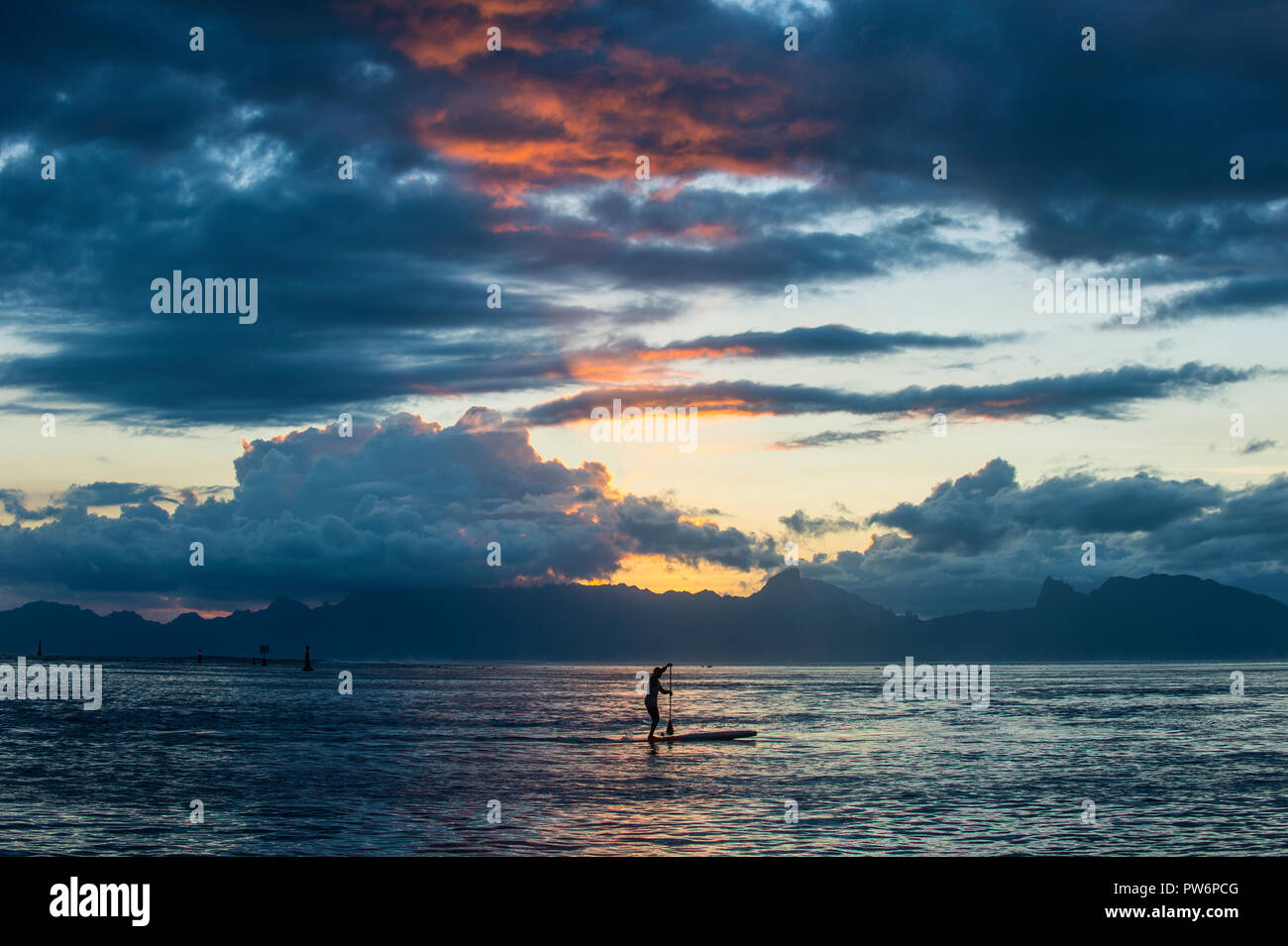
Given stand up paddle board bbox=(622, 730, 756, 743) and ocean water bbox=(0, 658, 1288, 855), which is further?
stand up paddle board bbox=(622, 730, 756, 743)

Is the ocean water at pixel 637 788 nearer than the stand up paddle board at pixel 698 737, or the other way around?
the ocean water at pixel 637 788

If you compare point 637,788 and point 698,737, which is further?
point 698,737

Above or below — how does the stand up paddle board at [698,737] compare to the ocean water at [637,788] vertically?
below

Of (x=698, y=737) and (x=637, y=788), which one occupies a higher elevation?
(x=637, y=788)

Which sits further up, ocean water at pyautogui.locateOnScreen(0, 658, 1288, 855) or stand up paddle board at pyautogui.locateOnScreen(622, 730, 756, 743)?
ocean water at pyautogui.locateOnScreen(0, 658, 1288, 855)

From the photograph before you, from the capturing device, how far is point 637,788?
27.3 m

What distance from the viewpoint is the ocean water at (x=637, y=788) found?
19859mm

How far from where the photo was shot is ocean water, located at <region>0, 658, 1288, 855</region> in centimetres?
1986

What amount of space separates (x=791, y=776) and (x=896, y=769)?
412cm
